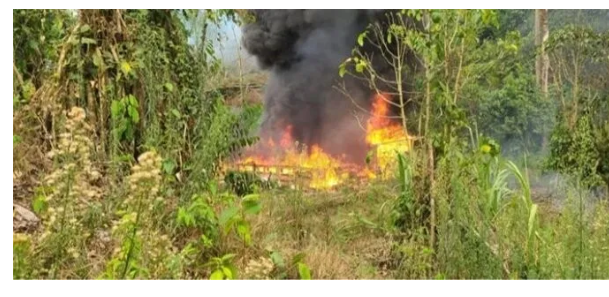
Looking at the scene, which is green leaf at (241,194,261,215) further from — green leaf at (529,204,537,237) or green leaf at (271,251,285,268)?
green leaf at (529,204,537,237)

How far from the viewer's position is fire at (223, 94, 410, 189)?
149 inches

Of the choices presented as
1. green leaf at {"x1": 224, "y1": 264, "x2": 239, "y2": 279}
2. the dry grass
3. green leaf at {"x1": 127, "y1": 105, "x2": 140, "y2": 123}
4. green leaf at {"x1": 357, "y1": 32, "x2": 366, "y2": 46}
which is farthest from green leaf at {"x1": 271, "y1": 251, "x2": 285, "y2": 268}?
green leaf at {"x1": 357, "y1": 32, "x2": 366, "y2": 46}

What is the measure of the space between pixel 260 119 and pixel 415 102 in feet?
2.21

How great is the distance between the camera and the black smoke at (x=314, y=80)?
376cm

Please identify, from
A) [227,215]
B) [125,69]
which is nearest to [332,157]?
[227,215]

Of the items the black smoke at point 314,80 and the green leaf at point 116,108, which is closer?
the black smoke at point 314,80

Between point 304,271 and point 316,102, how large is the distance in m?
0.71

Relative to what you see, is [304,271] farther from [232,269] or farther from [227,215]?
[227,215]

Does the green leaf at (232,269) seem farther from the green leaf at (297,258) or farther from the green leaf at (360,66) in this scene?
the green leaf at (360,66)

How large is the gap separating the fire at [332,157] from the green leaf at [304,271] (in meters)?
0.38

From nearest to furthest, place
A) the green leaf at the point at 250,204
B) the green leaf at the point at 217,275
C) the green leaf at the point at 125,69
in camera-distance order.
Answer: the green leaf at the point at 217,275
the green leaf at the point at 250,204
the green leaf at the point at 125,69

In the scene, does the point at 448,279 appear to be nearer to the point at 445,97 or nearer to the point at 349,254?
the point at 349,254

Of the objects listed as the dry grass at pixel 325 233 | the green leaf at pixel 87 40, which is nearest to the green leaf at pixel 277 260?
the dry grass at pixel 325 233
